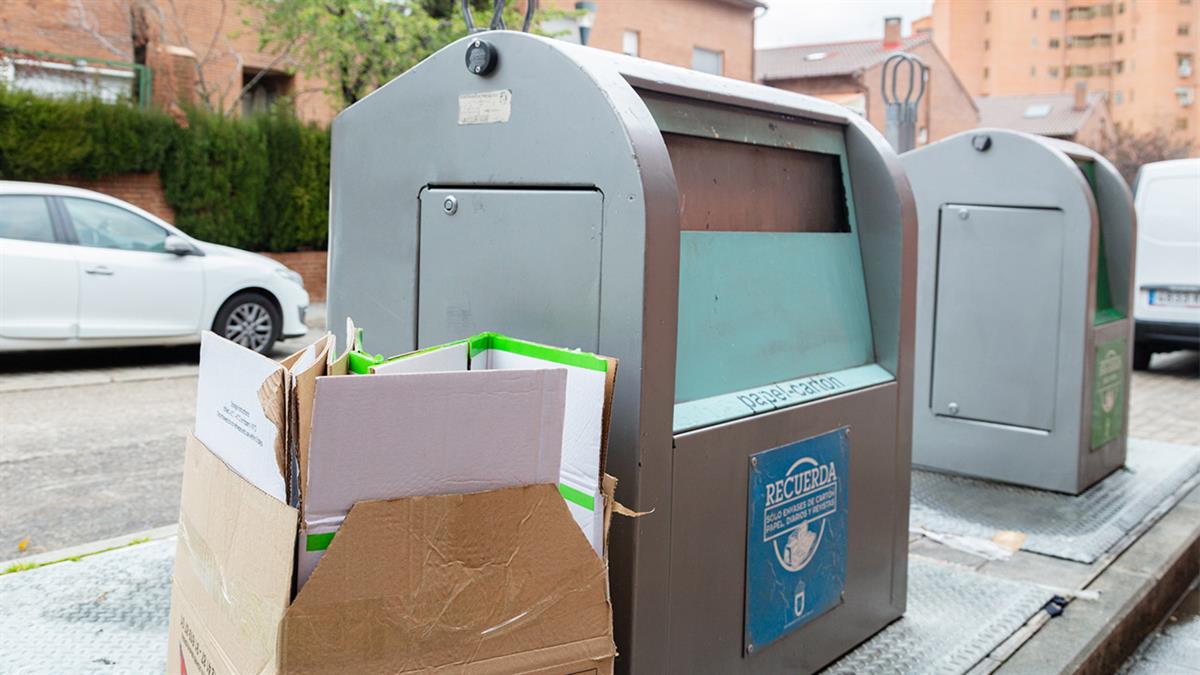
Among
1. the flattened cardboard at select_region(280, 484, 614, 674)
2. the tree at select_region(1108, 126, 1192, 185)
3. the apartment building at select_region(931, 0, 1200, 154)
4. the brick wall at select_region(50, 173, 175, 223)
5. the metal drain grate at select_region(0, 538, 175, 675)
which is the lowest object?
the metal drain grate at select_region(0, 538, 175, 675)

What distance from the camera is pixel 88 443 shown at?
6.27m

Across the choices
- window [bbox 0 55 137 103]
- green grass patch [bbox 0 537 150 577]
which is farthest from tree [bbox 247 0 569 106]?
green grass patch [bbox 0 537 150 577]

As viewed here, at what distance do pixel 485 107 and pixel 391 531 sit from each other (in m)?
1.18

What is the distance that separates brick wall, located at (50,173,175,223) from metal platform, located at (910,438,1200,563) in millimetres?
11541

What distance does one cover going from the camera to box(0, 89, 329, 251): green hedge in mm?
12430

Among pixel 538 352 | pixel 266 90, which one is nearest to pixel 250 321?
pixel 538 352

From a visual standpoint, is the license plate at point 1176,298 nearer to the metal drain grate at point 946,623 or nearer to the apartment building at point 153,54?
the apartment building at point 153,54

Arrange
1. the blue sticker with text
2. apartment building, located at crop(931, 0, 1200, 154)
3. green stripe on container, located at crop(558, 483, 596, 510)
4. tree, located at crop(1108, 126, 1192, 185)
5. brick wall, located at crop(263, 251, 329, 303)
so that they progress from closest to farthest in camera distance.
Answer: green stripe on container, located at crop(558, 483, 596, 510) → the blue sticker with text → brick wall, located at crop(263, 251, 329, 303) → tree, located at crop(1108, 126, 1192, 185) → apartment building, located at crop(931, 0, 1200, 154)

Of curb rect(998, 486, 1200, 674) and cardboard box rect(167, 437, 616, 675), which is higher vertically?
cardboard box rect(167, 437, 616, 675)

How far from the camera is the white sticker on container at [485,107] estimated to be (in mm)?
2463

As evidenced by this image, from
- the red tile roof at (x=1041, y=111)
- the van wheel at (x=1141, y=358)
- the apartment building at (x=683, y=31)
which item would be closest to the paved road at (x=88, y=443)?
the van wheel at (x=1141, y=358)

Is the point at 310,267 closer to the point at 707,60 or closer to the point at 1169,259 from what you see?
the point at 1169,259

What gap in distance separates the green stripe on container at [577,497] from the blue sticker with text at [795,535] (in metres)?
0.73

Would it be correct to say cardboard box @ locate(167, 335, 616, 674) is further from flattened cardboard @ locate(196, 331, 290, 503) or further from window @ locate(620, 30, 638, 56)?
window @ locate(620, 30, 638, 56)
